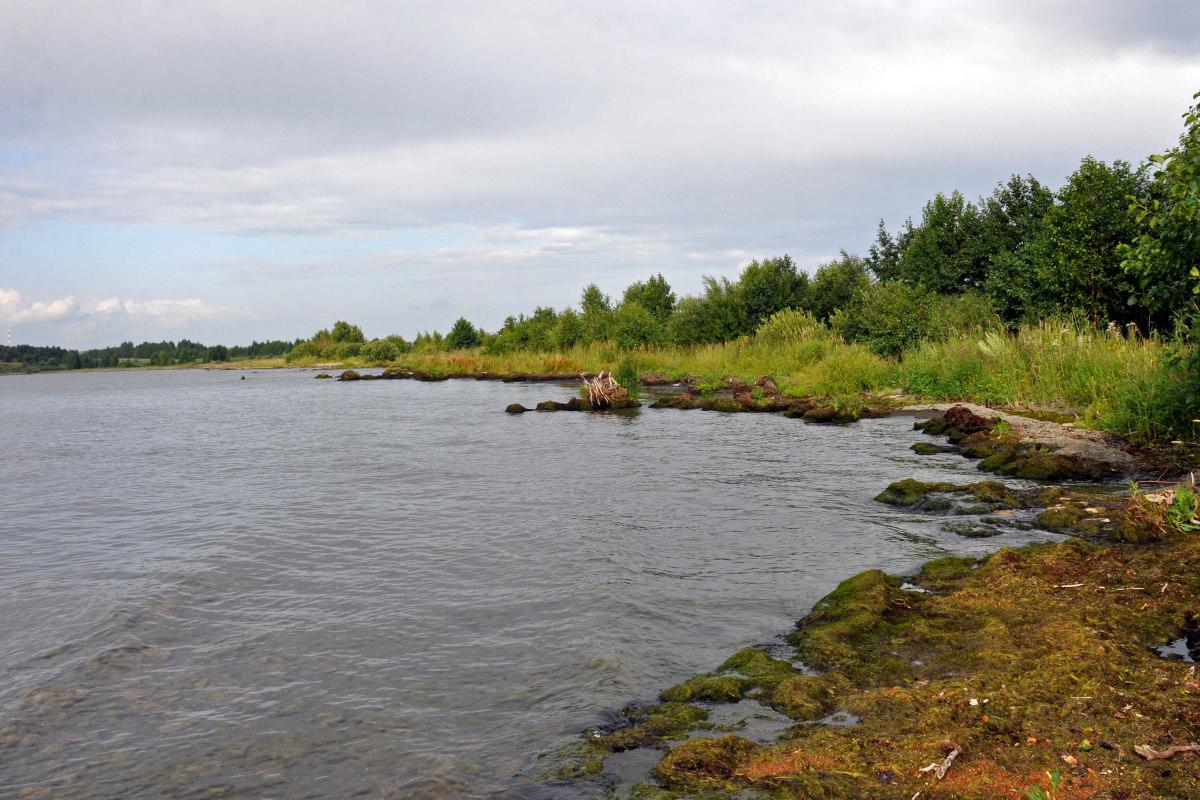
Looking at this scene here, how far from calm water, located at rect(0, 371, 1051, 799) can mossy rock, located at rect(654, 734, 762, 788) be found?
38.5 inches

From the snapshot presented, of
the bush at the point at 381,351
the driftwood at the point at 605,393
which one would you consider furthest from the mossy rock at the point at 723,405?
the bush at the point at 381,351

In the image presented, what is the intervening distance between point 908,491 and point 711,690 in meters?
8.28

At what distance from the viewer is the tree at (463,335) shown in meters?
96.9

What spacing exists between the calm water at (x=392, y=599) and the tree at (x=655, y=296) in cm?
6255

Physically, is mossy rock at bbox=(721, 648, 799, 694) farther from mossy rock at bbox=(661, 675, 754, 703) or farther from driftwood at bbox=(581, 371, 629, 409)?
driftwood at bbox=(581, 371, 629, 409)

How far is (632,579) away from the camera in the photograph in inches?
386

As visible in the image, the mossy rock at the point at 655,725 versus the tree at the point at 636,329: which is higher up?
the tree at the point at 636,329

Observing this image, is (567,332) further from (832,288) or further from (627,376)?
(627,376)

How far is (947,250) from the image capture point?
4775 cm

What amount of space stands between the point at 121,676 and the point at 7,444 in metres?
30.3

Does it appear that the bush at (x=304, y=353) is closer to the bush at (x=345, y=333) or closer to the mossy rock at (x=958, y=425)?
the bush at (x=345, y=333)

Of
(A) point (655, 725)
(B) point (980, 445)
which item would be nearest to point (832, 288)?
(B) point (980, 445)

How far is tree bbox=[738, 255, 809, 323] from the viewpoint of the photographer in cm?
5716

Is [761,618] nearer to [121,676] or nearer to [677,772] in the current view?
[677,772]
